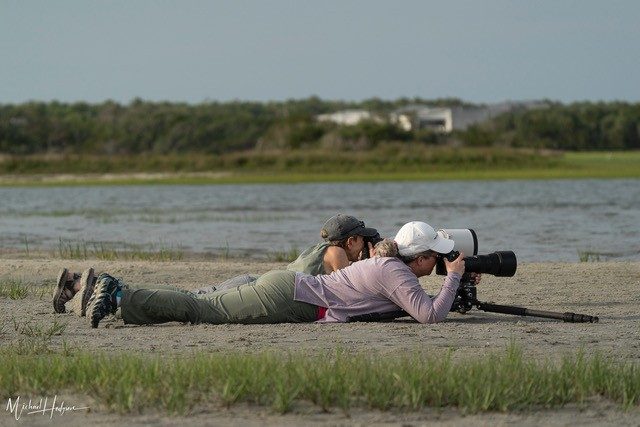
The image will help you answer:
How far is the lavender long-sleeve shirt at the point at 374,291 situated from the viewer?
8.72m

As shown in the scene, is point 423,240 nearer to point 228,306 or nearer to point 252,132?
point 228,306

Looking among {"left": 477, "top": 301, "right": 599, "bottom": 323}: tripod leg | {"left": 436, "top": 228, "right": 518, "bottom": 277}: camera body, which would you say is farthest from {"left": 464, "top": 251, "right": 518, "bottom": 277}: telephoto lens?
{"left": 477, "top": 301, "right": 599, "bottom": 323}: tripod leg

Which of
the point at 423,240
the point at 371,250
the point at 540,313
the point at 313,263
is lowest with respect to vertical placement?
the point at 540,313

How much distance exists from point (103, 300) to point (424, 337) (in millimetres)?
2256

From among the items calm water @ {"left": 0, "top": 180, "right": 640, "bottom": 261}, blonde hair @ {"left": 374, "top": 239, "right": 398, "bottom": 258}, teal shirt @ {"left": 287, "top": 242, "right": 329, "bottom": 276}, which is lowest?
calm water @ {"left": 0, "top": 180, "right": 640, "bottom": 261}

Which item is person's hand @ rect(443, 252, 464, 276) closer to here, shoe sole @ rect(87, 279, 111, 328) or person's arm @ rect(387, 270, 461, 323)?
person's arm @ rect(387, 270, 461, 323)

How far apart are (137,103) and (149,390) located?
84.5m

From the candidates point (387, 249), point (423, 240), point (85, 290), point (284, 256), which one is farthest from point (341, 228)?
point (284, 256)

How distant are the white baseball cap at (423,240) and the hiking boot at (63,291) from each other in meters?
2.51

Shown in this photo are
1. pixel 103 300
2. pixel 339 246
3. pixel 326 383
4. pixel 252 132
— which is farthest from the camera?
pixel 252 132

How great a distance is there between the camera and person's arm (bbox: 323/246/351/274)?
30.6 feet

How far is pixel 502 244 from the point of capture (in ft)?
62.4

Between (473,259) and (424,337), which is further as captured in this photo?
(473,259)

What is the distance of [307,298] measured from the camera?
355 inches
